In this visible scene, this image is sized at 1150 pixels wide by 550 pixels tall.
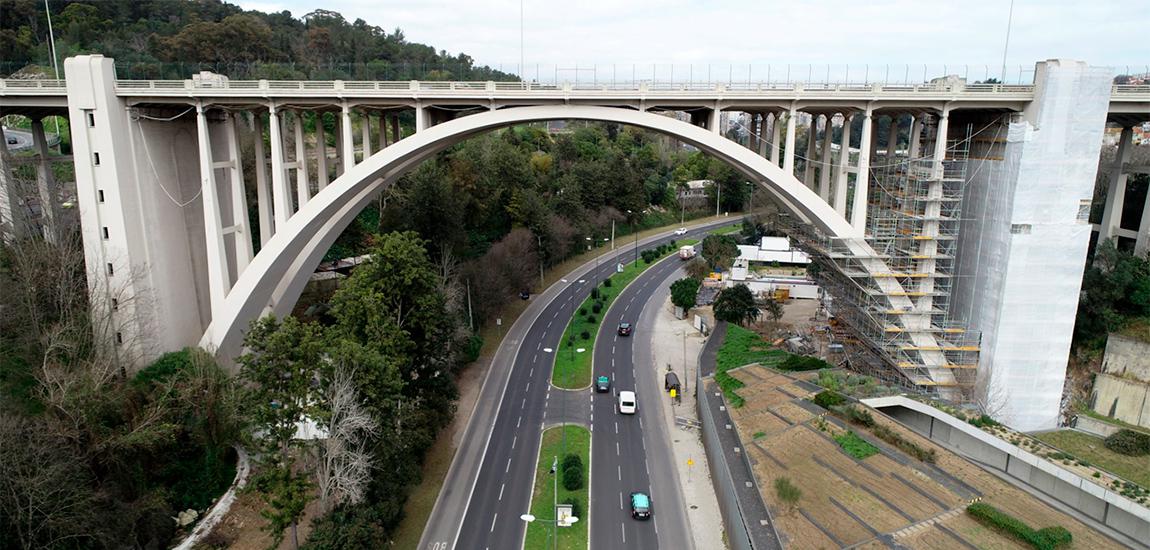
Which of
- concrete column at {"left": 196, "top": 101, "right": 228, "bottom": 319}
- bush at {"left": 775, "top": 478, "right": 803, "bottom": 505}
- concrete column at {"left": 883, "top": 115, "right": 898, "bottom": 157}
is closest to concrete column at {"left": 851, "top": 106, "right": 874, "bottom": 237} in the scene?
concrete column at {"left": 883, "top": 115, "right": 898, "bottom": 157}

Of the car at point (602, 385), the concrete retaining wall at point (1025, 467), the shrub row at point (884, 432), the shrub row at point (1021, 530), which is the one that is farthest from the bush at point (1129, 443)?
the car at point (602, 385)

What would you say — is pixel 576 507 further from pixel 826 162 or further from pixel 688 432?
pixel 826 162

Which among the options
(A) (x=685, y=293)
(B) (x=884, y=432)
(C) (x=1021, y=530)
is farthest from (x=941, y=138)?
(A) (x=685, y=293)

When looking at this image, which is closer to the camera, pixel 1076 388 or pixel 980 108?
pixel 980 108

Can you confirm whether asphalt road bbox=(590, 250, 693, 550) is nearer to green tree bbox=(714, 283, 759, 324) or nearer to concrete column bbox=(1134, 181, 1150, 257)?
green tree bbox=(714, 283, 759, 324)

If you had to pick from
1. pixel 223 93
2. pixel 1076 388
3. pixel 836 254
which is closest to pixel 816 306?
pixel 1076 388

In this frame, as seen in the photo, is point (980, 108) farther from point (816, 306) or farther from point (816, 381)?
point (816, 306)

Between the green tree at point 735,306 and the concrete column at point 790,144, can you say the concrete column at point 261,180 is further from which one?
the green tree at point 735,306
